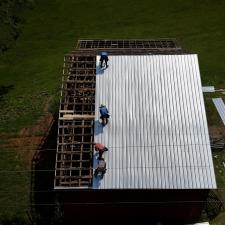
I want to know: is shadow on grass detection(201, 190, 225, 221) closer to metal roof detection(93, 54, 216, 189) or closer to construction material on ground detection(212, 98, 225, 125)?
metal roof detection(93, 54, 216, 189)

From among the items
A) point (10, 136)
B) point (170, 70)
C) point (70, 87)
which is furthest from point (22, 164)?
point (170, 70)

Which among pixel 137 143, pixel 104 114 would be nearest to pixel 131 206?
pixel 137 143

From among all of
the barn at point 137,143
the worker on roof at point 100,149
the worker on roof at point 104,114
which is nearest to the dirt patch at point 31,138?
the barn at point 137,143

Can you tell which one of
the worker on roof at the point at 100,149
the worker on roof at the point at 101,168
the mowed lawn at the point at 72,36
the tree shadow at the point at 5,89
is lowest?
the worker on roof at the point at 101,168

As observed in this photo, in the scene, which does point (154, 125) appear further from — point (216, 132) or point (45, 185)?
point (45, 185)

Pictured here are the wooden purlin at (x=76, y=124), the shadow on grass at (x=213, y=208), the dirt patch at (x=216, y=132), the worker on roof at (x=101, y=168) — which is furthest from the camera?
the dirt patch at (x=216, y=132)

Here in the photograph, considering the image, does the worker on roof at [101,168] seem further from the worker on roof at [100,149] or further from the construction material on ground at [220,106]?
the construction material on ground at [220,106]

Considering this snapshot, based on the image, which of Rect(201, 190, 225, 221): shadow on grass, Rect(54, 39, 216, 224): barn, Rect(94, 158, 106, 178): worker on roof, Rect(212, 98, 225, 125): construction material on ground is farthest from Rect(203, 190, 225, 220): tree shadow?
Rect(212, 98, 225, 125): construction material on ground
